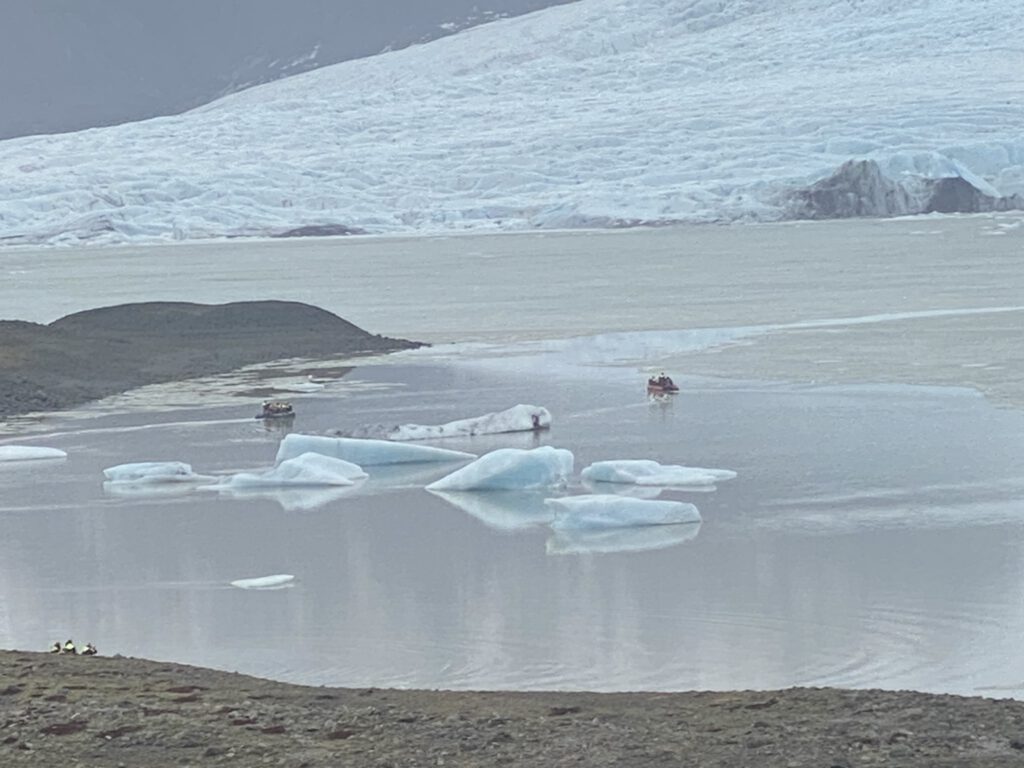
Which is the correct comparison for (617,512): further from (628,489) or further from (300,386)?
(300,386)

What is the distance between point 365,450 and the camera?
9.32 metres

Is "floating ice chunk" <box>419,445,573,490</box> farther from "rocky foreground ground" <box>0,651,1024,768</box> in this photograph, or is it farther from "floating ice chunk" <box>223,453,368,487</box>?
"rocky foreground ground" <box>0,651,1024,768</box>

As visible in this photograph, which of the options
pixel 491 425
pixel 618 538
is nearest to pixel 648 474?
pixel 618 538

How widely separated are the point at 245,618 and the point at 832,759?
106 inches

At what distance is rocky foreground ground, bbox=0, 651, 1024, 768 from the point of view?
12.5 ft

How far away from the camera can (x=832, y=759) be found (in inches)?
145

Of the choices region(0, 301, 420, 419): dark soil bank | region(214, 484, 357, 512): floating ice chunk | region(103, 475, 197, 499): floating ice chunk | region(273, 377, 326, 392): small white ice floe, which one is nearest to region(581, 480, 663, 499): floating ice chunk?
region(214, 484, 357, 512): floating ice chunk

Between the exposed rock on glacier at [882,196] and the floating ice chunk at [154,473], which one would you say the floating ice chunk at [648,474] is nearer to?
the floating ice chunk at [154,473]

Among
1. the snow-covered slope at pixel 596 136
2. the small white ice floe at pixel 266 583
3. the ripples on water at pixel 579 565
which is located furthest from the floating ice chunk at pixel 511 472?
the snow-covered slope at pixel 596 136

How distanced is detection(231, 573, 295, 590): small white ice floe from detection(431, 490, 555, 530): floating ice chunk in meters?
1.17

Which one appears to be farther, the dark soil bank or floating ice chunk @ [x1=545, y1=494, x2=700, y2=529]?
the dark soil bank

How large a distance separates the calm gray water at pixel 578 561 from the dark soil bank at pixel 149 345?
149cm

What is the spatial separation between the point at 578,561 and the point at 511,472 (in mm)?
1688

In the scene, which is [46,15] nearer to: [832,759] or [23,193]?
[23,193]
